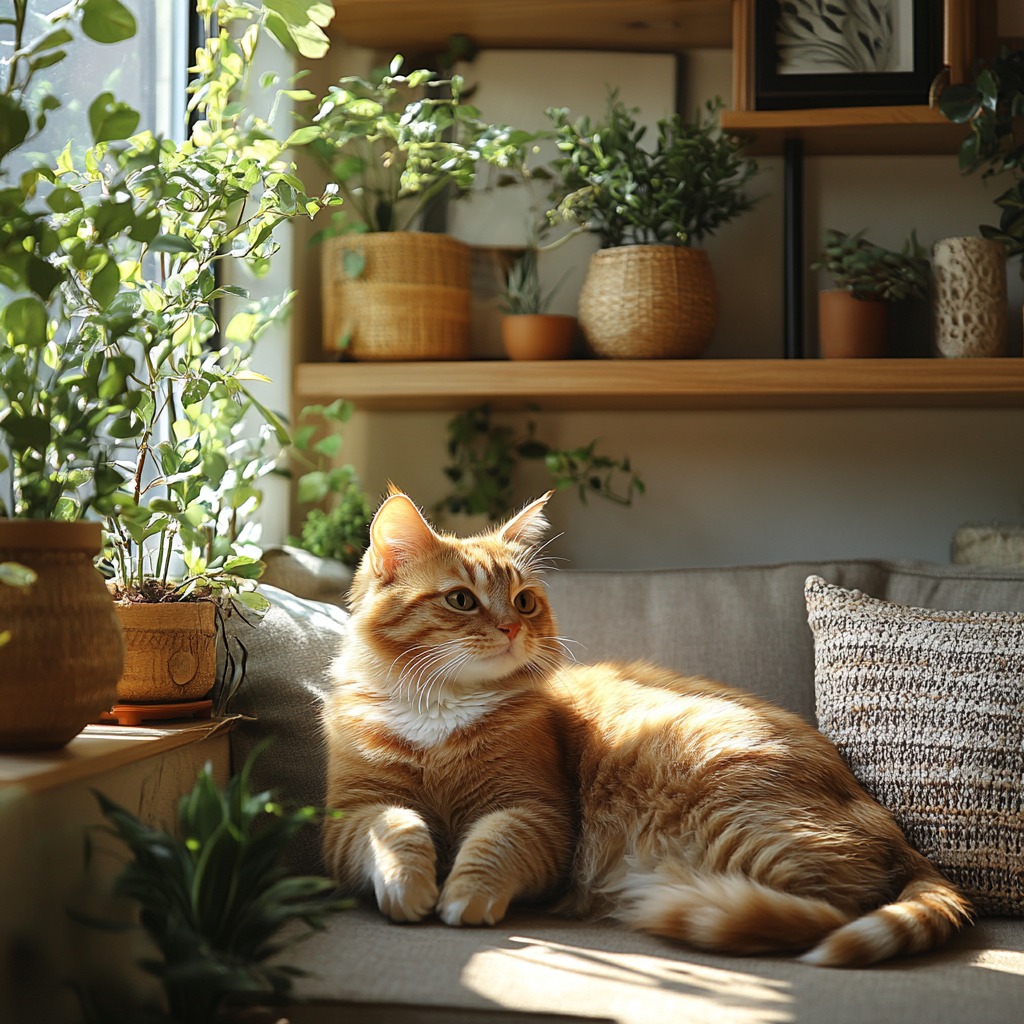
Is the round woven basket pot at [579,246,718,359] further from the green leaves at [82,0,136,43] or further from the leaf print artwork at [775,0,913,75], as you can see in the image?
the green leaves at [82,0,136,43]

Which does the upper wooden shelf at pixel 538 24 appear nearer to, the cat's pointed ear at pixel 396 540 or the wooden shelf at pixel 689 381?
the wooden shelf at pixel 689 381

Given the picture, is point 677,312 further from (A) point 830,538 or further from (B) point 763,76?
(A) point 830,538

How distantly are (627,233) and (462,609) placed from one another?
1.14 m

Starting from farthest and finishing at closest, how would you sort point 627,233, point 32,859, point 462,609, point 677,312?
1. point 627,233
2. point 677,312
3. point 462,609
4. point 32,859

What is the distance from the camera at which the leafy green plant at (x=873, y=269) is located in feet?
6.68

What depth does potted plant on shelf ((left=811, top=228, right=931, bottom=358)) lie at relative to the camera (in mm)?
2041

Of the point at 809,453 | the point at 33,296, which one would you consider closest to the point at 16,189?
the point at 33,296

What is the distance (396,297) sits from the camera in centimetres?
211

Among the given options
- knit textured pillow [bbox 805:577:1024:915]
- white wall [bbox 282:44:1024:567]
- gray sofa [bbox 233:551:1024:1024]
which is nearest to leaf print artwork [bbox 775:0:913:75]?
white wall [bbox 282:44:1024:567]

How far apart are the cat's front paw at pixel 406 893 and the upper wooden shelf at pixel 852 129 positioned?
1482 mm

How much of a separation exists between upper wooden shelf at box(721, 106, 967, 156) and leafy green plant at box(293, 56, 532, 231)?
17.6 inches

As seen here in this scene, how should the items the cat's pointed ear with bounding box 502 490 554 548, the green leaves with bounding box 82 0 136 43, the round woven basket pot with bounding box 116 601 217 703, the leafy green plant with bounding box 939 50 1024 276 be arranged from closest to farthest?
1. the green leaves with bounding box 82 0 136 43
2. the round woven basket pot with bounding box 116 601 217 703
3. the cat's pointed ear with bounding box 502 490 554 548
4. the leafy green plant with bounding box 939 50 1024 276

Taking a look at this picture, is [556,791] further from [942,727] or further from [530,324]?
[530,324]

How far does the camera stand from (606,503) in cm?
236
